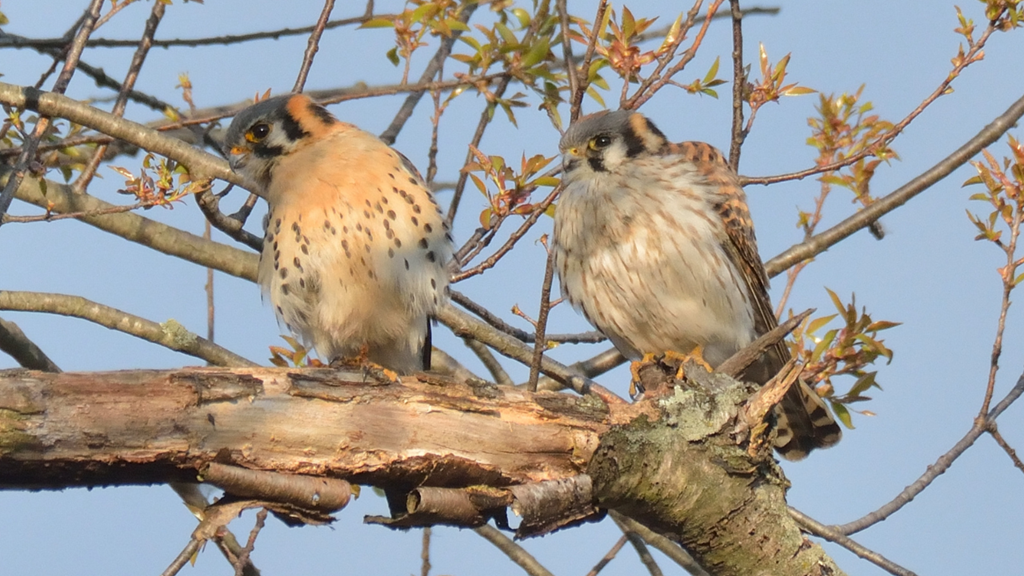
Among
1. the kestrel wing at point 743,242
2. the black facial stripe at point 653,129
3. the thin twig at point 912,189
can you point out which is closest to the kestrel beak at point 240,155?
the black facial stripe at point 653,129

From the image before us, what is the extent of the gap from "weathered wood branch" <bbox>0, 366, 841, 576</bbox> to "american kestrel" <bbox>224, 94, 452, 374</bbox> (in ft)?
3.43

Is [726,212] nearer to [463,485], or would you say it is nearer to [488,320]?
[488,320]

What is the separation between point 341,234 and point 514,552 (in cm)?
161

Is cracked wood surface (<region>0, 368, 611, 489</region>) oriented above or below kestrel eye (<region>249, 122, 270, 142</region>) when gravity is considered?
below

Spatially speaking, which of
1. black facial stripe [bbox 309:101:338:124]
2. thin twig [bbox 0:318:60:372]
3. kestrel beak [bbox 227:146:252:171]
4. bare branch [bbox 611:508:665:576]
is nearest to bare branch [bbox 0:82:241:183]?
kestrel beak [bbox 227:146:252:171]

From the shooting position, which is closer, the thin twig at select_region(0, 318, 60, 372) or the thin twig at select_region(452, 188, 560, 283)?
the thin twig at select_region(452, 188, 560, 283)

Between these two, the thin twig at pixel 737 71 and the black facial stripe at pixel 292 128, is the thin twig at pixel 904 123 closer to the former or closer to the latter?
the thin twig at pixel 737 71

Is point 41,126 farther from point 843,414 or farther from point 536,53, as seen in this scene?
point 843,414

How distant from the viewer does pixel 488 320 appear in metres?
4.45

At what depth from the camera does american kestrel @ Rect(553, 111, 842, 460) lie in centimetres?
416

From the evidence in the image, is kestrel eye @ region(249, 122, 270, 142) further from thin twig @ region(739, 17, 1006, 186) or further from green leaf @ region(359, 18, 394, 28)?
thin twig @ region(739, 17, 1006, 186)

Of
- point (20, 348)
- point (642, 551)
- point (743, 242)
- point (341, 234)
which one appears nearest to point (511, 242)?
point (341, 234)

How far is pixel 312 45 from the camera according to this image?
14.0 feet

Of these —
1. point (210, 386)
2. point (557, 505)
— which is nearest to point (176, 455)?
point (210, 386)
